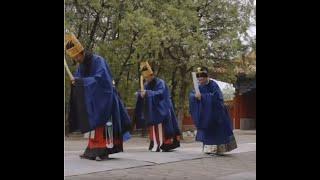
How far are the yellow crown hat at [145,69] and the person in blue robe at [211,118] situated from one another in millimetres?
630

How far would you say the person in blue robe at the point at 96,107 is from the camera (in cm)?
618

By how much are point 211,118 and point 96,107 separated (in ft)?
5.08

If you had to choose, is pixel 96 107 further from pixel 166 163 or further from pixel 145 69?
pixel 166 163

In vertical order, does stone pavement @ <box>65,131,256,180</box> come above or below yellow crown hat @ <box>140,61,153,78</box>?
below

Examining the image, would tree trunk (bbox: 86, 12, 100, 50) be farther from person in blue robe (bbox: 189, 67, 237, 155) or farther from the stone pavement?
person in blue robe (bbox: 189, 67, 237, 155)

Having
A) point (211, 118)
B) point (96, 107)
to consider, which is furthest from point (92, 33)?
point (211, 118)

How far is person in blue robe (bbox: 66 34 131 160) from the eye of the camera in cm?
618

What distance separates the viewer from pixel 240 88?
6082 millimetres

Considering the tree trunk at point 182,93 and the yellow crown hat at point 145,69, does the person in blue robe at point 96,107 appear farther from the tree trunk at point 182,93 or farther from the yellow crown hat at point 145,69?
the tree trunk at point 182,93

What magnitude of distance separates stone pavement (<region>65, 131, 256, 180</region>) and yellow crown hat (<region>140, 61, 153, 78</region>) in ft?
2.88

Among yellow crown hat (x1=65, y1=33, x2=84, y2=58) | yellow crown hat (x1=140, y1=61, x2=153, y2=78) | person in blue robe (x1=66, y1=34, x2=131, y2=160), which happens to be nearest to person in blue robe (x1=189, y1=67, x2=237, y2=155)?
yellow crown hat (x1=140, y1=61, x2=153, y2=78)

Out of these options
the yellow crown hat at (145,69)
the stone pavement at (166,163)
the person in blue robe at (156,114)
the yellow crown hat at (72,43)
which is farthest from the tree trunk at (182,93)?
the yellow crown hat at (72,43)
